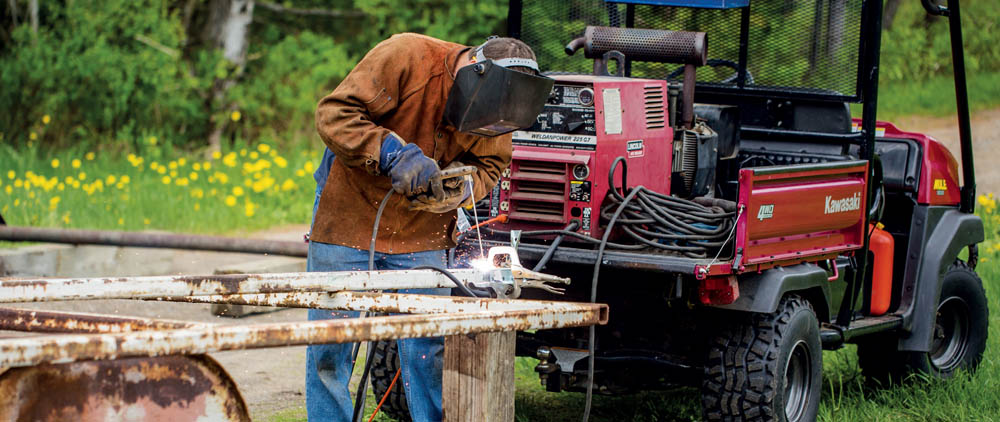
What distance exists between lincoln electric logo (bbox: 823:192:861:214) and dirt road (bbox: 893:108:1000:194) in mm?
9608

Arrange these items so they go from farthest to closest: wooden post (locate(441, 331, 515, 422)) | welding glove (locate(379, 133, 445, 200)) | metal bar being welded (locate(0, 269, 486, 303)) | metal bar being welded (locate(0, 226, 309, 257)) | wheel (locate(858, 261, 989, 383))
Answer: metal bar being welded (locate(0, 226, 309, 257)) < wheel (locate(858, 261, 989, 383)) < welding glove (locate(379, 133, 445, 200)) < wooden post (locate(441, 331, 515, 422)) < metal bar being welded (locate(0, 269, 486, 303))

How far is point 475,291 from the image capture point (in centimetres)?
399

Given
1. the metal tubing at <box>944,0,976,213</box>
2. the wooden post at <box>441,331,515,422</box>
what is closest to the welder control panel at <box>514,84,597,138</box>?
the wooden post at <box>441,331,515,422</box>

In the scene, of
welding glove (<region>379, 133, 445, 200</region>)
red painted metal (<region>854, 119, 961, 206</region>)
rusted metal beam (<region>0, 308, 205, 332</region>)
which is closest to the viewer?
rusted metal beam (<region>0, 308, 205, 332</region>)

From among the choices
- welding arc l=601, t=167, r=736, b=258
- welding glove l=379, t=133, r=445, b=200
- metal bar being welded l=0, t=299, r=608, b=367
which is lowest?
metal bar being welded l=0, t=299, r=608, b=367

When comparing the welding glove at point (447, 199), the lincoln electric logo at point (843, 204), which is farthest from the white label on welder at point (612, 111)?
the lincoln electric logo at point (843, 204)

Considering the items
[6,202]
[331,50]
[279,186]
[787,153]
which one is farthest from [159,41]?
[787,153]

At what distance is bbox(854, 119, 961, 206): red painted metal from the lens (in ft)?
20.2

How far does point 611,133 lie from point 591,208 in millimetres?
335

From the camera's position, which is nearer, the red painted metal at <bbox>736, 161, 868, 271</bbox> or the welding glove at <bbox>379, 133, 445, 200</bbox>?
the welding glove at <bbox>379, 133, 445, 200</bbox>

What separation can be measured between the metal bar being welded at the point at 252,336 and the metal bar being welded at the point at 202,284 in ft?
1.80

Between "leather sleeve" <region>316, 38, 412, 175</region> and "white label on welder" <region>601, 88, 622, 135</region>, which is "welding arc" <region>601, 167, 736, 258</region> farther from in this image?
"leather sleeve" <region>316, 38, 412, 175</region>

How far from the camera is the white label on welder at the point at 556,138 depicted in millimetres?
5051

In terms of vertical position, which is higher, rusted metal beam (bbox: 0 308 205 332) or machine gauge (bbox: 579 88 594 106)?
machine gauge (bbox: 579 88 594 106)
